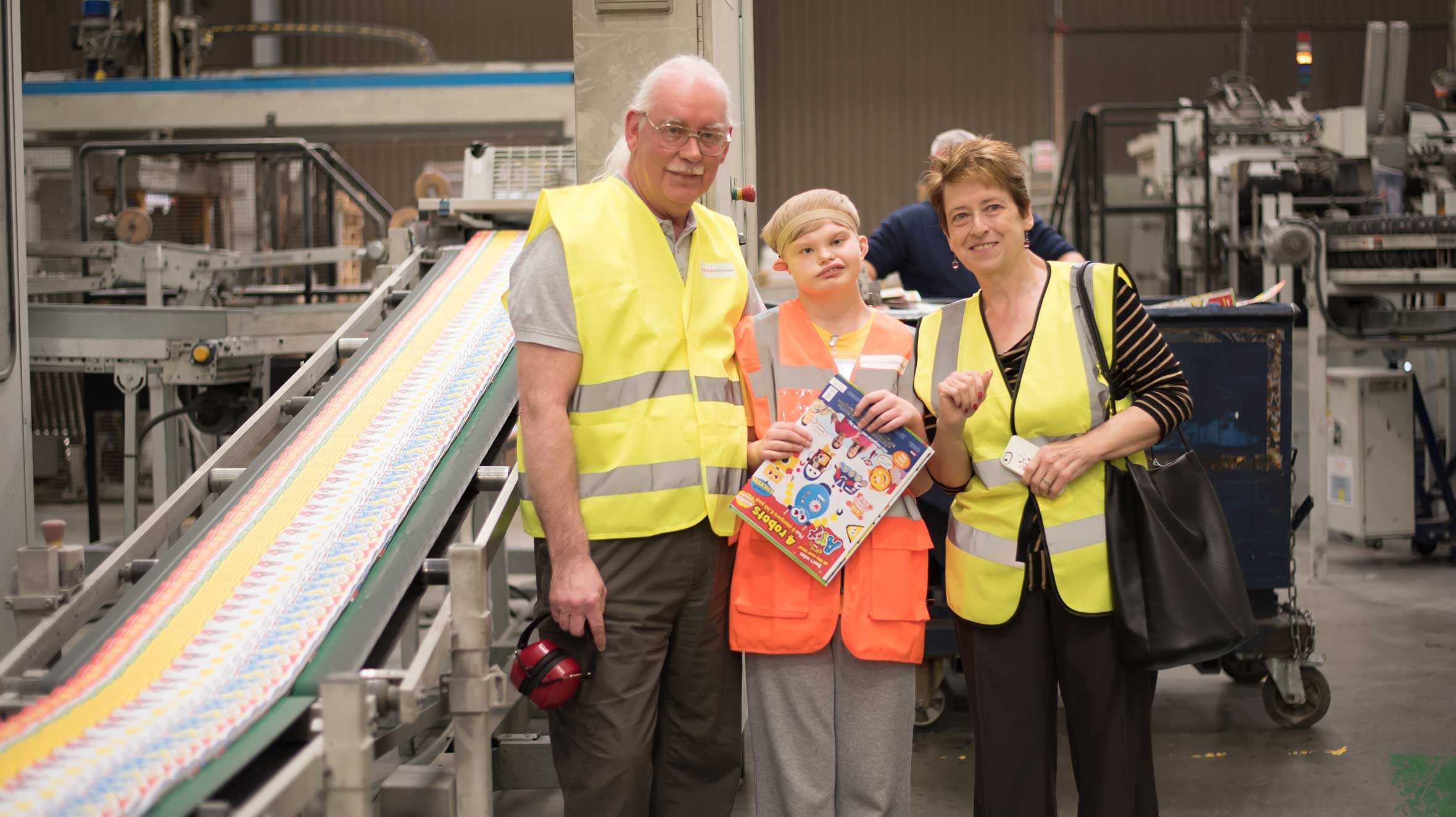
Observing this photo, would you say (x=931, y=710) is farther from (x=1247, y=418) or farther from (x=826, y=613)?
(x=826, y=613)

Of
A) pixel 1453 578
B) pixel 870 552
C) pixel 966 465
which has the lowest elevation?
pixel 1453 578

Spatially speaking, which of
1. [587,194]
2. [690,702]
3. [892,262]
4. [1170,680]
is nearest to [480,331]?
[587,194]

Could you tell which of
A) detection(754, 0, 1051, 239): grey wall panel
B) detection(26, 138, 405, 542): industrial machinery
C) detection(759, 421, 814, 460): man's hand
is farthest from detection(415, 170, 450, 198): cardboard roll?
detection(754, 0, 1051, 239): grey wall panel

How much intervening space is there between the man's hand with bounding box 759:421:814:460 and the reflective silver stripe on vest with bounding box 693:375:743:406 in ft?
0.38

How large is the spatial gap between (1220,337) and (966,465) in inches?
65.1

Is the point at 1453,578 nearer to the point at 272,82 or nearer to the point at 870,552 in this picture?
the point at 870,552

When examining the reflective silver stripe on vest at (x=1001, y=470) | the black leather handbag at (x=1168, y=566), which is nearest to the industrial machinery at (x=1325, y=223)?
the black leather handbag at (x=1168, y=566)

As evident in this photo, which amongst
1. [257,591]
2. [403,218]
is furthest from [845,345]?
[403,218]

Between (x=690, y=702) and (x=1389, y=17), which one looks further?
(x=1389, y=17)

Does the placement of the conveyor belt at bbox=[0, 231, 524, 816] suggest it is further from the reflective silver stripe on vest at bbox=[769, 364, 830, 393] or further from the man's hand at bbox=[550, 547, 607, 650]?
the reflective silver stripe on vest at bbox=[769, 364, 830, 393]

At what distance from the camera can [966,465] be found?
85.7 inches

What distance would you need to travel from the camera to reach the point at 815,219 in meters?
2.14

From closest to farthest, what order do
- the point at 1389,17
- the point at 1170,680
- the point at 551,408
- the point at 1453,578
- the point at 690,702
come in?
the point at 551,408
the point at 690,702
the point at 1170,680
the point at 1453,578
the point at 1389,17

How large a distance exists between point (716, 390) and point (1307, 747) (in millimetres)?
2614
